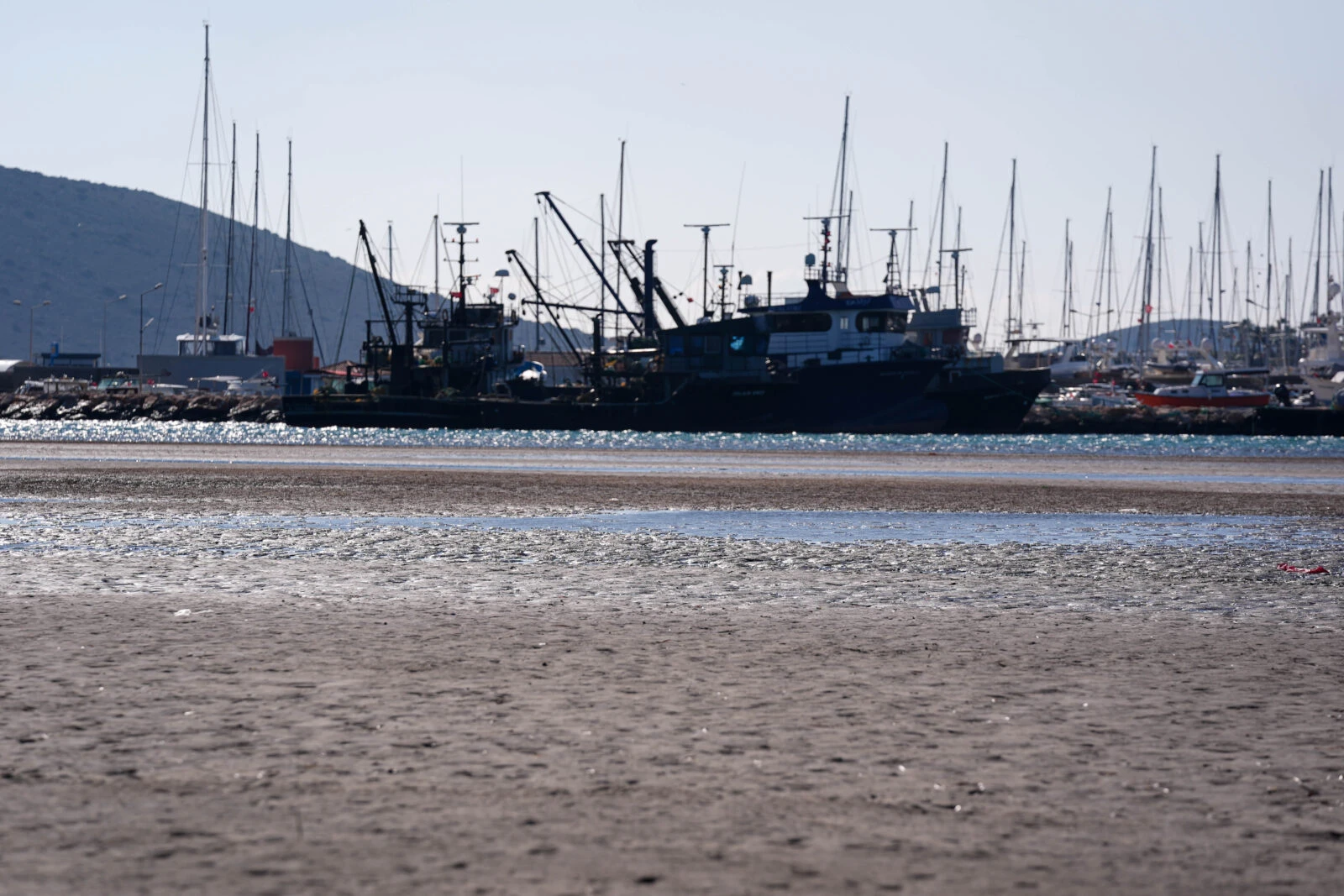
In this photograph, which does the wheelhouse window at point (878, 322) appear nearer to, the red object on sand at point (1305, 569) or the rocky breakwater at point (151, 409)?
the rocky breakwater at point (151, 409)

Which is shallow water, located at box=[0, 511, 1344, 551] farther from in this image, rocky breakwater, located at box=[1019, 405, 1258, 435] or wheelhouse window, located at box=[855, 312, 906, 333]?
rocky breakwater, located at box=[1019, 405, 1258, 435]

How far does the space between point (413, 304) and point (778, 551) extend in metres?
75.4

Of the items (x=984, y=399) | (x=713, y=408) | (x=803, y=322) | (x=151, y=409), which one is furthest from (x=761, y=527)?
(x=151, y=409)

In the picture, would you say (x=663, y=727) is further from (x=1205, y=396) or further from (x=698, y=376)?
(x=1205, y=396)

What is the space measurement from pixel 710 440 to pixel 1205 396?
43697 millimetres

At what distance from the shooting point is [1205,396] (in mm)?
97312

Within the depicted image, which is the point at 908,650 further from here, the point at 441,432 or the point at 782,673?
the point at 441,432

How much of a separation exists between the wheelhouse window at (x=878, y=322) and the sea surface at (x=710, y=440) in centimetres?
557

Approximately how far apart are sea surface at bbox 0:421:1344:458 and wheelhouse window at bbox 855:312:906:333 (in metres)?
5.57

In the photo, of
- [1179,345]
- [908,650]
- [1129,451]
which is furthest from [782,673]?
[1179,345]

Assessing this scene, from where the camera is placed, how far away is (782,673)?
926cm

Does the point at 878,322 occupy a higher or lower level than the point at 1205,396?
higher

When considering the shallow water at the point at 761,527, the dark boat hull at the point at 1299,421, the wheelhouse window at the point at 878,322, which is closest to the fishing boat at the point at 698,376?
the wheelhouse window at the point at 878,322

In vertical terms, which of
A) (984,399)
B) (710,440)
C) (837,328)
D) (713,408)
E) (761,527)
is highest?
(837,328)
